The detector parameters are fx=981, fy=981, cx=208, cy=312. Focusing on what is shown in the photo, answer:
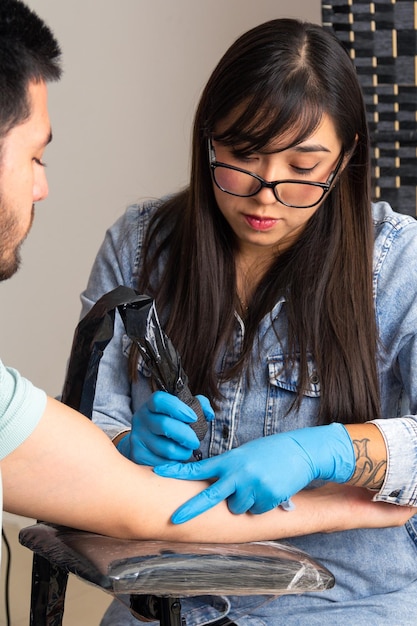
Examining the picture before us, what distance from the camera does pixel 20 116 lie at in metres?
1.27

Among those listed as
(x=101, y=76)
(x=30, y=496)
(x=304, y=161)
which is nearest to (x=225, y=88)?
(x=304, y=161)

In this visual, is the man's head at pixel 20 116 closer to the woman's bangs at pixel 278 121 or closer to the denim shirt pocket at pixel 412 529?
the woman's bangs at pixel 278 121

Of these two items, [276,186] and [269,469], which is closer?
[269,469]

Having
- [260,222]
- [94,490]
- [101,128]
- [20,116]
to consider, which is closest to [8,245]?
[20,116]

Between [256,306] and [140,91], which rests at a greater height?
[140,91]

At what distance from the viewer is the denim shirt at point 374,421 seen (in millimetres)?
1527

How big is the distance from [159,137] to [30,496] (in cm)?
224

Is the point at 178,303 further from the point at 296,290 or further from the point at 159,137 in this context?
the point at 159,137

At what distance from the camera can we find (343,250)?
1681mm

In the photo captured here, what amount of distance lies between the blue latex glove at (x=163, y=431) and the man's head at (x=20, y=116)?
→ 33 cm

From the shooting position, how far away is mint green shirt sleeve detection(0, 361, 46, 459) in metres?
1.17

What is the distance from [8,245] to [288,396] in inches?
22.7

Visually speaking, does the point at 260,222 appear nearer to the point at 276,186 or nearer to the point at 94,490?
the point at 276,186

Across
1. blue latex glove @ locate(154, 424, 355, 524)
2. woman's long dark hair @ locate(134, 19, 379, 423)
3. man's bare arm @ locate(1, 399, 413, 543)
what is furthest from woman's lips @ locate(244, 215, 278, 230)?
man's bare arm @ locate(1, 399, 413, 543)
